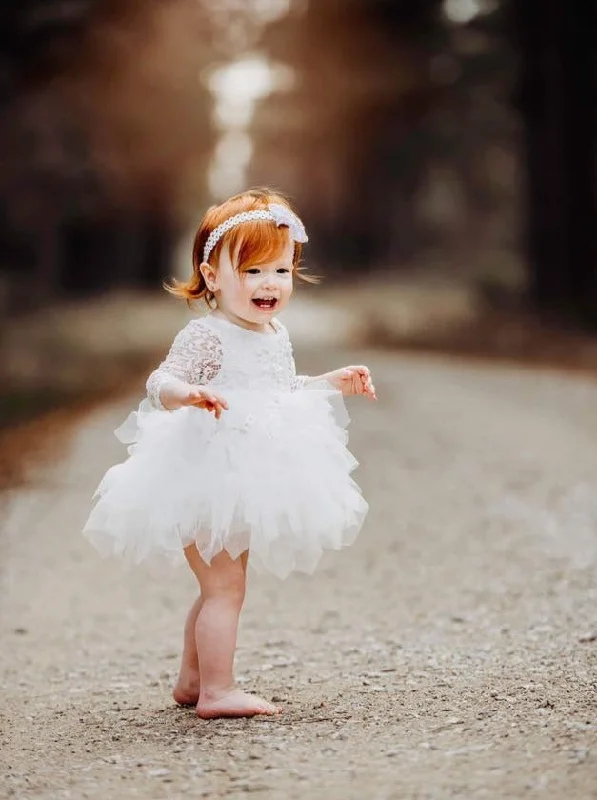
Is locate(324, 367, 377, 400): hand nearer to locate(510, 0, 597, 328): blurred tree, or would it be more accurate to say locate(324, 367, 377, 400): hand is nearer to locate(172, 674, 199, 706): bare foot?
locate(172, 674, 199, 706): bare foot

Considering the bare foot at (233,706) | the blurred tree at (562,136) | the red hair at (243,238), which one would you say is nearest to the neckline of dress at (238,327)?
the red hair at (243,238)

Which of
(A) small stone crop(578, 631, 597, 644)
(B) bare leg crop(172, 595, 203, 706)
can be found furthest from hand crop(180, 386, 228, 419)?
(A) small stone crop(578, 631, 597, 644)

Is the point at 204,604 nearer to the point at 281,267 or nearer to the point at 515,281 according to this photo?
the point at 281,267

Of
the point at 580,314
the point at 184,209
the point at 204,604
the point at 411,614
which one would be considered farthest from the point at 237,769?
the point at 184,209

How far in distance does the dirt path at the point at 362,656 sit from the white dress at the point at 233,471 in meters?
0.61

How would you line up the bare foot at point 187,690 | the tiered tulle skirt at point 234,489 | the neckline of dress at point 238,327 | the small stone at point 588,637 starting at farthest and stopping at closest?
the small stone at point 588,637
the bare foot at point 187,690
the neckline of dress at point 238,327
the tiered tulle skirt at point 234,489

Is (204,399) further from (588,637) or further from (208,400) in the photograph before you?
(588,637)

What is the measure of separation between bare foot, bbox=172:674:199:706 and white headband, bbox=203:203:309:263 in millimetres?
1487

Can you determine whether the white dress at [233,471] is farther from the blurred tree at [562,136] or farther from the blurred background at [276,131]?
the blurred tree at [562,136]

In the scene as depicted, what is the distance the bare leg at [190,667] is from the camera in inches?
169

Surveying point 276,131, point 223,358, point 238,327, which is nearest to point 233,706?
point 223,358

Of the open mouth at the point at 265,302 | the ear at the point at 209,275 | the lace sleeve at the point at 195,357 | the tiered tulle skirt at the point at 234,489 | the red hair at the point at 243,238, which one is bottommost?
the tiered tulle skirt at the point at 234,489

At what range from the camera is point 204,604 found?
4125 millimetres

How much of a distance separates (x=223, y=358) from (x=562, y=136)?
21.8 m
